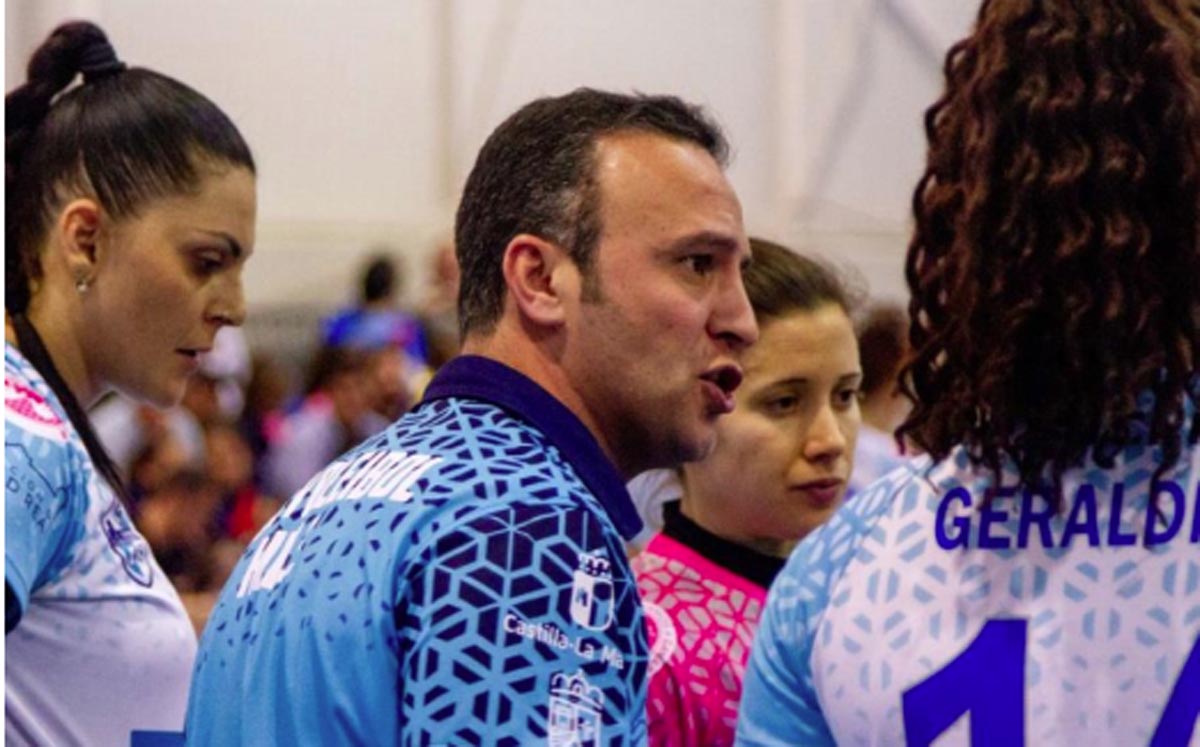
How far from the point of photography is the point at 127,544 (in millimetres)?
2199

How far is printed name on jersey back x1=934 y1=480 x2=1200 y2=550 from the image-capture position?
170 centimetres

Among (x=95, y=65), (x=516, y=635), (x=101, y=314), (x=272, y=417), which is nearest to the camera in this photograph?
(x=516, y=635)

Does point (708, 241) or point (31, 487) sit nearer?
point (708, 241)

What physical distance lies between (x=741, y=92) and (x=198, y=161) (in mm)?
6811

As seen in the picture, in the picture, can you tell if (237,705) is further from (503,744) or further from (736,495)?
(736,495)

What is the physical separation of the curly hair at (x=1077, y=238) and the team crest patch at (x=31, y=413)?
35.9 inches

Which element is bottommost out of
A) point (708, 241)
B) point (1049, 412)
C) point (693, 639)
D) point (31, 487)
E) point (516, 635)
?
point (693, 639)

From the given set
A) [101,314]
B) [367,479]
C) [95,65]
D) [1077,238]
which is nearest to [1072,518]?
[1077,238]

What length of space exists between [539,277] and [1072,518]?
490 millimetres

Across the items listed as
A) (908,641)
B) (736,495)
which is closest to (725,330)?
(908,641)

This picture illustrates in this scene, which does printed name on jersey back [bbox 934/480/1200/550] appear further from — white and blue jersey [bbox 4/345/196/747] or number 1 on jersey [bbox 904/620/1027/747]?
white and blue jersey [bbox 4/345/196/747]

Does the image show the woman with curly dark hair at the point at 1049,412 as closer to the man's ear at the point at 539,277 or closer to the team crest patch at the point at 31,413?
the man's ear at the point at 539,277

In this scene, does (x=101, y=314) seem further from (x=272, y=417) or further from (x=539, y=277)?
(x=272, y=417)

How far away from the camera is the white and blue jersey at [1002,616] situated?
5.50 feet
